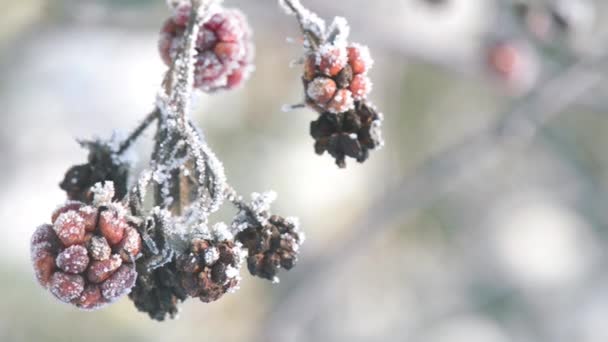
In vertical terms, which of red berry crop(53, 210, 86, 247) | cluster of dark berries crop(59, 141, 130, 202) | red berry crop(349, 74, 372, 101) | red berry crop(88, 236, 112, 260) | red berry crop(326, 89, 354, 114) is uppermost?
red berry crop(349, 74, 372, 101)

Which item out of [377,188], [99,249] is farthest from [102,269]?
[377,188]

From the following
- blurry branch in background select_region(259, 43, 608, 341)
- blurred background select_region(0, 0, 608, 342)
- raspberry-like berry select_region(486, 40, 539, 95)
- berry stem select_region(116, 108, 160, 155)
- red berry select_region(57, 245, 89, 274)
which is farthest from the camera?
blurred background select_region(0, 0, 608, 342)

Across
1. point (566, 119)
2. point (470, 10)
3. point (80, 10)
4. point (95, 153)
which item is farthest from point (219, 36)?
point (566, 119)

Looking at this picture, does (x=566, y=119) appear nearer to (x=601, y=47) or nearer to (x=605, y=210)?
(x=605, y=210)

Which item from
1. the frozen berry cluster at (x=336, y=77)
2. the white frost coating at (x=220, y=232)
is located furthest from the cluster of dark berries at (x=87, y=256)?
the frozen berry cluster at (x=336, y=77)

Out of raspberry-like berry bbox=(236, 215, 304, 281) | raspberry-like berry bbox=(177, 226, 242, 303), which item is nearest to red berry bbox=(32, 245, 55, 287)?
raspberry-like berry bbox=(177, 226, 242, 303)

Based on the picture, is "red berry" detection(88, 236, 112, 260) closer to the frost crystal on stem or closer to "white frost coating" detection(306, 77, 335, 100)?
the frost crystal on stem
